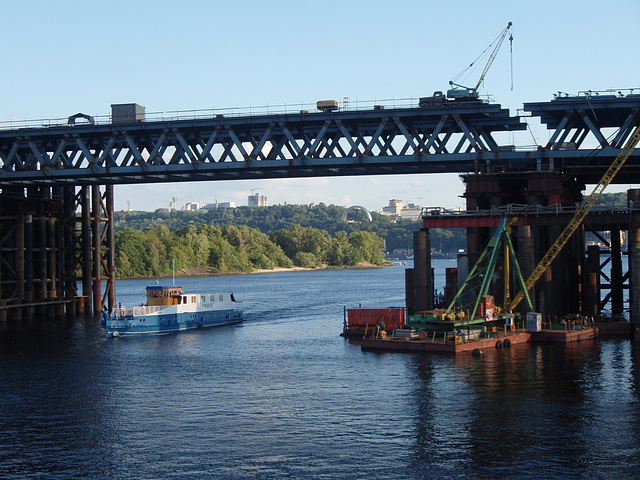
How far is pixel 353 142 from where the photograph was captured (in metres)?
85.9

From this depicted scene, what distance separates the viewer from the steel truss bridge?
84.4m

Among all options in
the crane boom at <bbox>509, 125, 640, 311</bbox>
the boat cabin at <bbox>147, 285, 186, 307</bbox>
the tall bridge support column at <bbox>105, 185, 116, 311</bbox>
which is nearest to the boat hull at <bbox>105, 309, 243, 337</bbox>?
the boat cabin at <bbox>147, 285, 186, 307</bbox>

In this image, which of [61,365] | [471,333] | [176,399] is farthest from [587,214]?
[61,365]

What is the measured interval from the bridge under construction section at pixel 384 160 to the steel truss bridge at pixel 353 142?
0.42ft

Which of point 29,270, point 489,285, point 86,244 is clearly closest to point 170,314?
point 29,270

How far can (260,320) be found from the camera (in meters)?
105

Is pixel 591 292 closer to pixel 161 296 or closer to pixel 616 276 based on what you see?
pixel 616 276

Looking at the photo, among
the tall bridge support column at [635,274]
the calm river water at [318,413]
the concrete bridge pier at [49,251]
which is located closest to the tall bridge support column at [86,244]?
the concrete bridge pier at [49,251]

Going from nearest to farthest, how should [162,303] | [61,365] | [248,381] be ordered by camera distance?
[248,381], [61,365], [162,303]

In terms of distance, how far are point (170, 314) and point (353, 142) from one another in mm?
27362

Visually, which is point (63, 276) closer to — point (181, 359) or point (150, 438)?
point (181, 359)

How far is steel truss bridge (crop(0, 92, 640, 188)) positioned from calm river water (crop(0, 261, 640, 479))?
20894mm

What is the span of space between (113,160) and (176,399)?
159ft

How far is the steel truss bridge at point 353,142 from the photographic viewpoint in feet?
277
